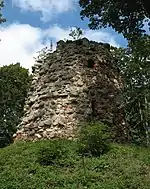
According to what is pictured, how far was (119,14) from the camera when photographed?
14625mm

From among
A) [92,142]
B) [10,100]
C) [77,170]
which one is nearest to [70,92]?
[92,142]

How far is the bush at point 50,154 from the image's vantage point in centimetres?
810

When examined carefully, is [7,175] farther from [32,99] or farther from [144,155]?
[32,99]

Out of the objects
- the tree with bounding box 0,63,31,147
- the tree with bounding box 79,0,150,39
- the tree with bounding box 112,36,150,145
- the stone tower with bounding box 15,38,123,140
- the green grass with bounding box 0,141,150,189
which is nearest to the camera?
the green grass with bounding box 0,141,150,189

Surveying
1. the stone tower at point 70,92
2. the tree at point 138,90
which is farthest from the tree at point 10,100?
the stone tower at point 70,92

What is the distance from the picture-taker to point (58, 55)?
12.1 m

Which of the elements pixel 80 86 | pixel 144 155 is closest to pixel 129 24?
pixel 80 86

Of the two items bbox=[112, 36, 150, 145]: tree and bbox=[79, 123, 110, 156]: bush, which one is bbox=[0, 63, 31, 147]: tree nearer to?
bbox=[112, 36, 150, 145]: tree

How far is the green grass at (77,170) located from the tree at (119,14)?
665cm

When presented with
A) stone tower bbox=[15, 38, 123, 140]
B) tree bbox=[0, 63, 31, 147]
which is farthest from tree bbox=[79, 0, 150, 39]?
tree bbox=[0, 63, 31, 147]

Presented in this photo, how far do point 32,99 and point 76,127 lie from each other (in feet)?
6.63

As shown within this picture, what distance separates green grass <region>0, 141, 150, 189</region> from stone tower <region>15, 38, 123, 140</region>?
1375 mm

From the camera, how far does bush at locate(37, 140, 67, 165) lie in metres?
8.10

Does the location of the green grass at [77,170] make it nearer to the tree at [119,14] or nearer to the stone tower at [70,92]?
the stone tower at [70,92]
